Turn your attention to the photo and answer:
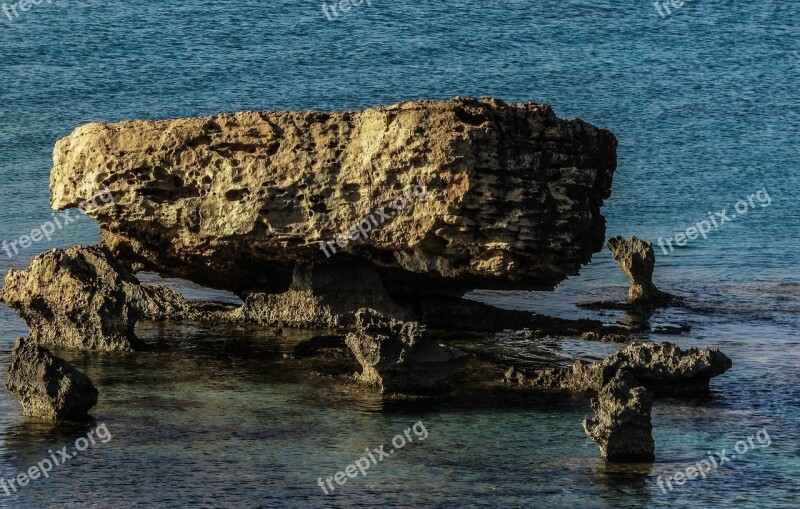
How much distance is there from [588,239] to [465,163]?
3.25m

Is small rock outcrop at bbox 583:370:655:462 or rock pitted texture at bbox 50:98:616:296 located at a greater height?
rock pitted texture at bbox 50:98:616:296

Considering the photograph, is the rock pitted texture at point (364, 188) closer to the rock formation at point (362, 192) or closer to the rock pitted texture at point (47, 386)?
the rock formation at point (362, 192)

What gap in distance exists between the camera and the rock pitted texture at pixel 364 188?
1022 inches

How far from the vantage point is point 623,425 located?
19562 mm

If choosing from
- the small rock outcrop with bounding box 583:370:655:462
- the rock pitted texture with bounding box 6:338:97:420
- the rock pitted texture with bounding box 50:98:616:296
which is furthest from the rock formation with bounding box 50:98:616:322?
the small rock outcrop with bounding box 583:370:655:462

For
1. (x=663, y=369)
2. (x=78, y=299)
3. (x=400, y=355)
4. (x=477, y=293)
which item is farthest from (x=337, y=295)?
(x=663, y=369)

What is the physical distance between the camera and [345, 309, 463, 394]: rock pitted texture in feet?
76.6

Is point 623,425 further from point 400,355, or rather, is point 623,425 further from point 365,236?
point 365,236

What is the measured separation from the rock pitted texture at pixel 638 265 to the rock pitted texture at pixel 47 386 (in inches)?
601

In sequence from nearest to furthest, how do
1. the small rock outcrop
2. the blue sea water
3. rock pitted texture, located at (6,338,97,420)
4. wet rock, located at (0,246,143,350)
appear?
the blue sea water
the small rock outcrop
rock pitted texture, located at (6,338,97,420)
wet rock, located at (0,246,143,350)

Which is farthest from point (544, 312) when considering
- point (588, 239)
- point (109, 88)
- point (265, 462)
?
point (109, 88)

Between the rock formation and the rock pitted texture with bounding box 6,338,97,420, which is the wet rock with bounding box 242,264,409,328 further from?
the rock pitted texture with bounding box 6,338,97,420

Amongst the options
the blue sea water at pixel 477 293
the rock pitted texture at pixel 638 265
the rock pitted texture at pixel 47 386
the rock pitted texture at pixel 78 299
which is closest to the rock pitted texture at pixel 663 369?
the blue sea water at pixel 477 293

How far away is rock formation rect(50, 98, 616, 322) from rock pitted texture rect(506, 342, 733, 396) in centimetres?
327
